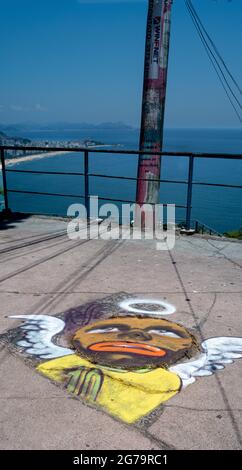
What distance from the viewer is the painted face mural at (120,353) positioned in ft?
7.45

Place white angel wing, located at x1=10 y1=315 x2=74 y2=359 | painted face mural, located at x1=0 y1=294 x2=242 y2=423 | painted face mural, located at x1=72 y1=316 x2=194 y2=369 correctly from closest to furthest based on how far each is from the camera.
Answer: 1. painted face mural, located at x1=0 y1=294 x2=242 y2=423
2. painted face mural, located at x1=72 y1=316 x2=194 y2=369
3. white angel wing, located at x1=10 y1=315 x2=74 y2=359

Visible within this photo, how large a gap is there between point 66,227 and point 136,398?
14.7 ft

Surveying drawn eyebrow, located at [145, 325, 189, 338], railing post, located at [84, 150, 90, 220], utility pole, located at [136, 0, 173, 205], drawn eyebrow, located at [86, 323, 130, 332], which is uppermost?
utility pole, located at [136, 0, 173, 205]

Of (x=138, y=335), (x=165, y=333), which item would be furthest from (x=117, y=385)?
(x=165, y=333)

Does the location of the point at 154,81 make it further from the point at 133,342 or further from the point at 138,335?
the point at 133,342

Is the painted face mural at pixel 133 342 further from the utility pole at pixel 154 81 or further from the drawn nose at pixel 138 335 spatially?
the utility pole at pixel 154 81

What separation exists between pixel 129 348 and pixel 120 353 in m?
0.10

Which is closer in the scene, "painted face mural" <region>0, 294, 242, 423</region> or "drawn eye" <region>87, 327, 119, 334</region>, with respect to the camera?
"painted face mural" <region>0, 294, 242, 423</region>

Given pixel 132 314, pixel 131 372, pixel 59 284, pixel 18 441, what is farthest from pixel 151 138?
pixel 18 441

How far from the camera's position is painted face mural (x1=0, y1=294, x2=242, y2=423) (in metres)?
2.27

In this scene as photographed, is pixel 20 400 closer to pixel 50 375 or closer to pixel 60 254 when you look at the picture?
pixel 50 375

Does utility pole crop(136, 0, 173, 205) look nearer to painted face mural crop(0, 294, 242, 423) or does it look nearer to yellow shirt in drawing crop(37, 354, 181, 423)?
painted face mural crop(0, 294, 242, 423)

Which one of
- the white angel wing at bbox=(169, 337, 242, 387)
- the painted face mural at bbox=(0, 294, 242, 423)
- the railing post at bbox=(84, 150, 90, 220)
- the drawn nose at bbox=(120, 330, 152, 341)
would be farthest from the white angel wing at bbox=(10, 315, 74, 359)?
the railing post at bbox=(84, 150, 90, 220)
